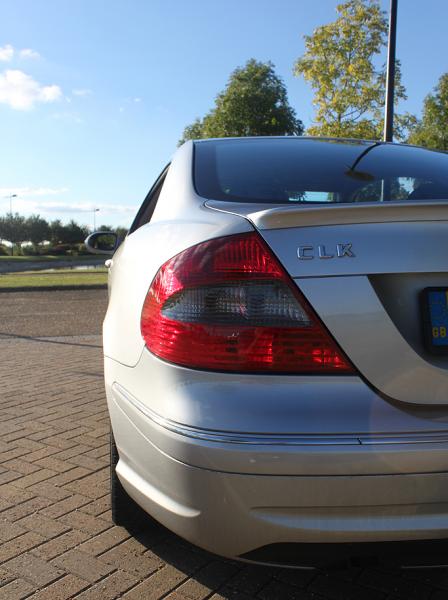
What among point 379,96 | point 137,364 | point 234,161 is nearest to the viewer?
point 137,364

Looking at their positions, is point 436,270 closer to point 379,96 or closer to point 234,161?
A: point 234,161

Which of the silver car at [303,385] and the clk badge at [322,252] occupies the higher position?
the clk badge at [322,252]

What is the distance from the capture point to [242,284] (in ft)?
5.38

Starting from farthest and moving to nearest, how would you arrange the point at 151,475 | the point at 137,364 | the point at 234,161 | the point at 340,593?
1. the point at 234,161
2. the point at 340,593
3. the point at 137,364
4. the point at 151,475

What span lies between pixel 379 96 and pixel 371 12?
284 centimetres

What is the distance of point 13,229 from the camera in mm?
84812

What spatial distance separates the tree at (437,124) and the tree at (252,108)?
7.61m

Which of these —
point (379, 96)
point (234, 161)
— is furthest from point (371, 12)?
point (234, 161)

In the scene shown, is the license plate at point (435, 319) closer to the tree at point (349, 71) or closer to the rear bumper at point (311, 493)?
the rear bumper at point (311, 493)

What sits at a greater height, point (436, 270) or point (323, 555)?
point (436, 270)

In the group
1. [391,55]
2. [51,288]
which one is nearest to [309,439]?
[391,55]

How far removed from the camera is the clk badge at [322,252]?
159 centimetres

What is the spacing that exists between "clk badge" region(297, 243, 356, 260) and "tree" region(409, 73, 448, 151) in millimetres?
33457

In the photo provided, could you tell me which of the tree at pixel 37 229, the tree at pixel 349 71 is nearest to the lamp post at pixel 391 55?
the tree at pixel 349 71
